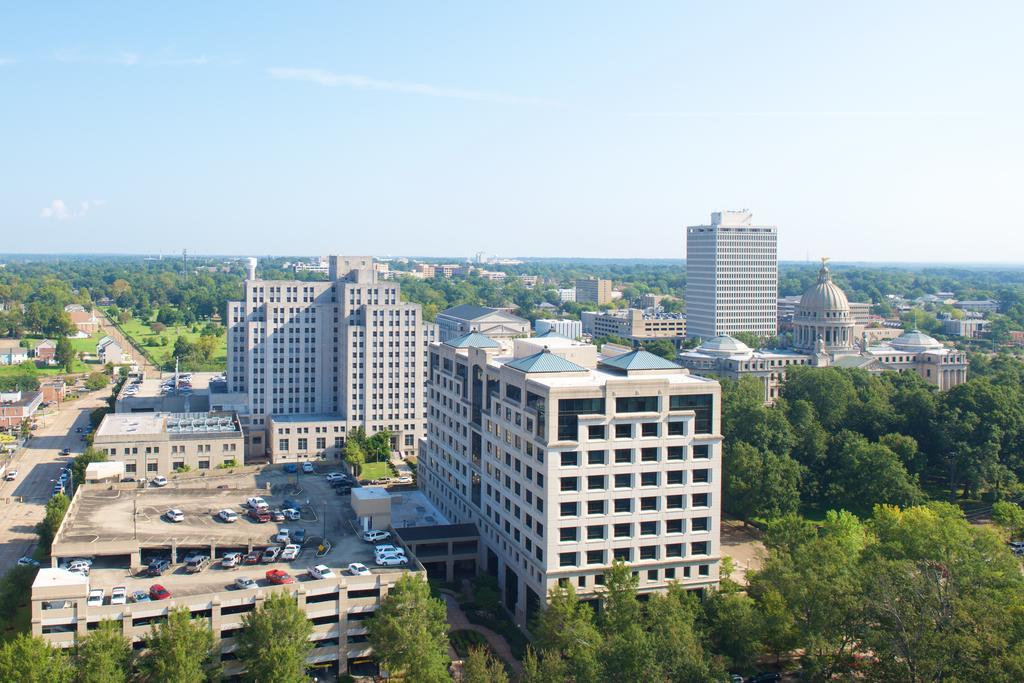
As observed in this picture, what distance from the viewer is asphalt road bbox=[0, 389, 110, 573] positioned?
8456 cm

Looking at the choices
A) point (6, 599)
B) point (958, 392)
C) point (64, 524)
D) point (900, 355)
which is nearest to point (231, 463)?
point (64, 524)

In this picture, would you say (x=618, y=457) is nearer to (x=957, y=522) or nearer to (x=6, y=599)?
(x=957, y=522)

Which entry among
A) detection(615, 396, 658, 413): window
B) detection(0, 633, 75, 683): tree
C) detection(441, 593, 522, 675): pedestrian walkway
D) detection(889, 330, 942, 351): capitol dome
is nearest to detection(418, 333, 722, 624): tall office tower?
detection(615, 396, 658, 413): window

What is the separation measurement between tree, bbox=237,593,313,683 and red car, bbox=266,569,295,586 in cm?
541

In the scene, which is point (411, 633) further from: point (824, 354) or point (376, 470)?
point (824, 354)

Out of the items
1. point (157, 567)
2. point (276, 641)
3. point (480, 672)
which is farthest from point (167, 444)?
point (480, 672)

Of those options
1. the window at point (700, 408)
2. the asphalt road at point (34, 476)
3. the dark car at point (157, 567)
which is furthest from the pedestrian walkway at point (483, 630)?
the asphalt road at point (34, 476)

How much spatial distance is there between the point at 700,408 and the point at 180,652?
119 feet

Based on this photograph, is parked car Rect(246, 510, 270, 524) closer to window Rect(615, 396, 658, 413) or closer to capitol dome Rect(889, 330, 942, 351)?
window Rect(615, 396, 658, 413)

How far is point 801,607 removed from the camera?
57.8 m

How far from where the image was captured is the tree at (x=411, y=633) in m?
52.9

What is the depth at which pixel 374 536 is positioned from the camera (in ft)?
231

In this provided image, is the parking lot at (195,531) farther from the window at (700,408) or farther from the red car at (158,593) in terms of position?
the window at (700,408)

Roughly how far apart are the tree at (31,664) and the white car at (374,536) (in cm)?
2460
